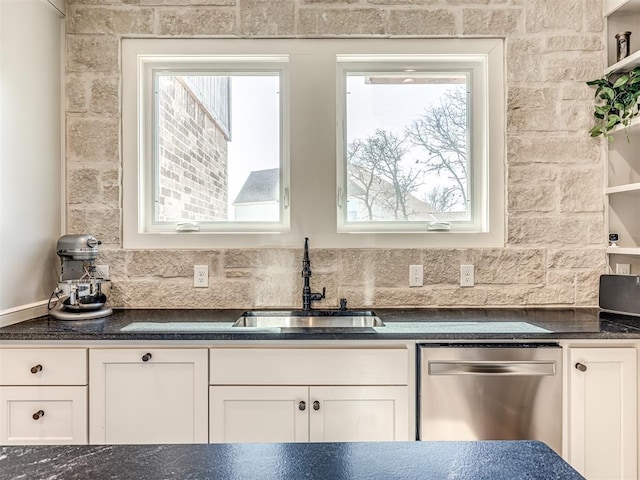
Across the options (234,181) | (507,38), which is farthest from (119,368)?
(507,38)

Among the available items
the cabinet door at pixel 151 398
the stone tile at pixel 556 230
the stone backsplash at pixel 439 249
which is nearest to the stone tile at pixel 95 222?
the stone backsplash at pixel 439 249

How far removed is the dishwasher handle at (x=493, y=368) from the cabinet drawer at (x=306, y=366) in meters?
0.13

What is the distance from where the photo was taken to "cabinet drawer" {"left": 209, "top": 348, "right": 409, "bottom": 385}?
5.71 feet

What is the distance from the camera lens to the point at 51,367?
5.68ft

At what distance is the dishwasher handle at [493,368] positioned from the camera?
171cm

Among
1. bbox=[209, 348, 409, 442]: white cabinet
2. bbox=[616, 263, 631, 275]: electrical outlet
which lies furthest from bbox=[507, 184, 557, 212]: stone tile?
bbox=[209, 348, 409, 442]: white cabinet

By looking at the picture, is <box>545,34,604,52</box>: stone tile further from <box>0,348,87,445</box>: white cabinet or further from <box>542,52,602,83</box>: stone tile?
<box>0,348,87,445</box>: white cabinet

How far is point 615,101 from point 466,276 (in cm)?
122

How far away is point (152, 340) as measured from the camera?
5.65 feet

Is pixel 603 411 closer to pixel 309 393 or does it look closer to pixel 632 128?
pixel 309 393

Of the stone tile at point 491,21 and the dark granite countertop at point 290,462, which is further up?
the stone tile at point 491,21

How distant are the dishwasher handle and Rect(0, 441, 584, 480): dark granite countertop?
94 centimetres

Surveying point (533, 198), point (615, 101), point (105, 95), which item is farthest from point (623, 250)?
point (105, 95)

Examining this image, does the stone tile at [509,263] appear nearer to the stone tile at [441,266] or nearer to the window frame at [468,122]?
the stone tile at [441,266]
